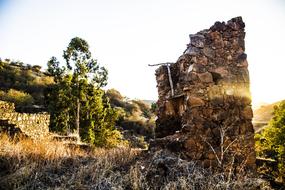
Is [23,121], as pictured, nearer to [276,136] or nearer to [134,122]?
[276,136]

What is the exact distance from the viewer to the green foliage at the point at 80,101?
19.4 m

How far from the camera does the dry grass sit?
440 cm

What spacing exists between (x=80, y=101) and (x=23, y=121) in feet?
26.3

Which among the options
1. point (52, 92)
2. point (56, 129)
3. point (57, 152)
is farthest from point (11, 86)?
point (57, 152)

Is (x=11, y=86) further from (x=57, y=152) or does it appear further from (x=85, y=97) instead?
(x=57, y=152)

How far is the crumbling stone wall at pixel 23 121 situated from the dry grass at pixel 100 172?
6313 millimetres

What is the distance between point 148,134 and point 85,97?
41.3 ft

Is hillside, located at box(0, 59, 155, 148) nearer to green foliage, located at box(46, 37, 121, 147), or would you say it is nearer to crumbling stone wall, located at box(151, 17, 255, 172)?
green foliage, located at box(46, 37, 121, 147)

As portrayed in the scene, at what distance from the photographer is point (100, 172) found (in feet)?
15.9

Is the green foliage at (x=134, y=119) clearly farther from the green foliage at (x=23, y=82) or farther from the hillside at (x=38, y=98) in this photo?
the green foliage at (x=23, y=82)

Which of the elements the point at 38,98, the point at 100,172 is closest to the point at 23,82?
the point at 38,98

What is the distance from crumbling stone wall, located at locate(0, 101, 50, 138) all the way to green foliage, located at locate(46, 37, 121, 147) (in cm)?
449

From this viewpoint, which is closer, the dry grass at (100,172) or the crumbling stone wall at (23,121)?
the dry grass at (100,172)

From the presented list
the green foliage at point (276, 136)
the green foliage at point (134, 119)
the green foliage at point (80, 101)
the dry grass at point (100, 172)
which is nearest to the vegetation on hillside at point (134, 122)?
the green foliage at point (134, 119)
